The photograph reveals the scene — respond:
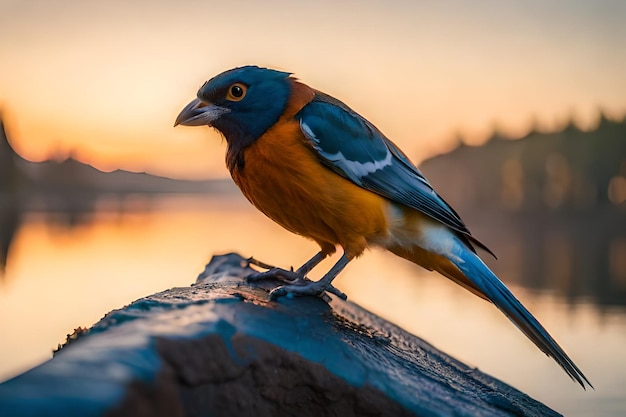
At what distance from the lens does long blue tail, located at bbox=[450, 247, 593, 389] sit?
210 cm

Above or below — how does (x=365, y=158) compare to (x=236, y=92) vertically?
below

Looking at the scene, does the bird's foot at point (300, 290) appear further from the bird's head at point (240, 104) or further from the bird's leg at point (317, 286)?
the bird's head at point (240, 104)

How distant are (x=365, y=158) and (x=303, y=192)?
0.28m

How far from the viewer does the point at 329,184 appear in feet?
6.37

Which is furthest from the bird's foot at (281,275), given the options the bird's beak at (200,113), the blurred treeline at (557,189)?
the blurred treeline at (557,189)

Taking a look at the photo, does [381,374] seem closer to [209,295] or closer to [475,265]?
[209,295]

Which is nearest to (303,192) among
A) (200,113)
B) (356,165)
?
(356,165)

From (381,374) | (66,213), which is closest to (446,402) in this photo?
(381,374)

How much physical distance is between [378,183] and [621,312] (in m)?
5.18

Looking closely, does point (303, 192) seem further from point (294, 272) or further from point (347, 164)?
point (294, 272)

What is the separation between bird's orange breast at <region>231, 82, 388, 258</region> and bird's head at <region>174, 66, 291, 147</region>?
5cm

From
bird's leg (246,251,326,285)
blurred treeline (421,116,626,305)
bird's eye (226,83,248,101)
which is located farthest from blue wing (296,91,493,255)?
blurred treeline (421,116,626,305)

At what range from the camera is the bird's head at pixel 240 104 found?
2.02 metres

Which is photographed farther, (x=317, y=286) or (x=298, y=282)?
(x=298, y=282)
